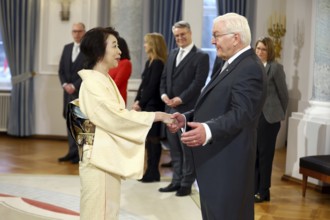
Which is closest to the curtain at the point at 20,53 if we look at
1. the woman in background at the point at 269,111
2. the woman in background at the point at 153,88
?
the woman in background at the point at 153,88

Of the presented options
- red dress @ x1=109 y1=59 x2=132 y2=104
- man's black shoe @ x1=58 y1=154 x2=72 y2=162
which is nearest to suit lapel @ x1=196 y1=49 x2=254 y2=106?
red dress @ x1=109 y1=59 x2=132 y2=104

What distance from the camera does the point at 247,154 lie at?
9.66 ft

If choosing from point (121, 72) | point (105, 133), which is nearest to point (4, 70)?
point (121, 72)

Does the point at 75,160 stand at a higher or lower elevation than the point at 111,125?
lower

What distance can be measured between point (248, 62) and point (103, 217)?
1.14 metres

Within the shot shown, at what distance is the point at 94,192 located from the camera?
3156 mm

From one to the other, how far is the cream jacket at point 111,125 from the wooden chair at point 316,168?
9.22ft

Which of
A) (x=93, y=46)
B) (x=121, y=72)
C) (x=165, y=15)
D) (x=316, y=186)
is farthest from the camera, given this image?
(x=165, y=15)

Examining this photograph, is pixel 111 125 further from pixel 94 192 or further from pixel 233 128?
pixel 233 128

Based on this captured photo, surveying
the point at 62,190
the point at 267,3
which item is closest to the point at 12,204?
the point at 62,190

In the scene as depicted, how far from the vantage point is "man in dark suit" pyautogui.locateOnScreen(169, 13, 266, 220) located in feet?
9.39

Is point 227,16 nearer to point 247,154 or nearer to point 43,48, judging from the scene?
point 247,154

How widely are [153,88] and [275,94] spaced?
4.06 feet

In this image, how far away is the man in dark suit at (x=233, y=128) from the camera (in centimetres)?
286
